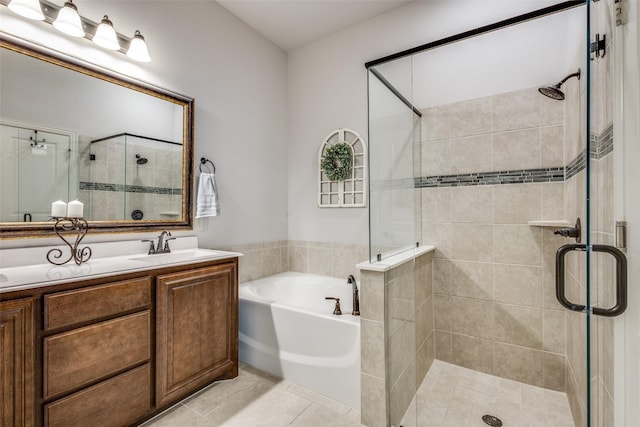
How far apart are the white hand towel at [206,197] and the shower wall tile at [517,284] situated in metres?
2.13

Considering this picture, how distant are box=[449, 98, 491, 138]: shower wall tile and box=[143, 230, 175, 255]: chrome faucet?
220cm

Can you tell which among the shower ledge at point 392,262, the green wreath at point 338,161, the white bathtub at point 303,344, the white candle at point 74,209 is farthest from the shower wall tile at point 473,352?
the white candle at point 74,209

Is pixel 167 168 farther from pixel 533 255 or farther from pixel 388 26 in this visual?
pixel 533 255

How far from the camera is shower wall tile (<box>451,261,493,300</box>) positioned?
6.93ft

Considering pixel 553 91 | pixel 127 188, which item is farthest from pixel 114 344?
pixel 553 91

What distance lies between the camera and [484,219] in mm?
2125

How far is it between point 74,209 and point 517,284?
2.72 metres

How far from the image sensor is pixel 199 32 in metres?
2.32

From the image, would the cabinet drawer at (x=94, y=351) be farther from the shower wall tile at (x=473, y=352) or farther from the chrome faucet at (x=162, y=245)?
the shower wall tile at (x=473, y=352)

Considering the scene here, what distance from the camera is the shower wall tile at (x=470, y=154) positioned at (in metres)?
2.11

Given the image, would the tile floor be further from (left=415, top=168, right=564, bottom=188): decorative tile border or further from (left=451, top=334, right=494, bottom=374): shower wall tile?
(left=415, top=168, right=564, bottom=188): decorative tile border

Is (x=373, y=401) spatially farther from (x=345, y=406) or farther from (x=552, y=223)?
(x=552, y=223)

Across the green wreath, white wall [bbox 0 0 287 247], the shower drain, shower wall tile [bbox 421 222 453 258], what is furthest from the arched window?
the shower drain

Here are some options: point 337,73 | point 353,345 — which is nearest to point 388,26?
point 337,73
